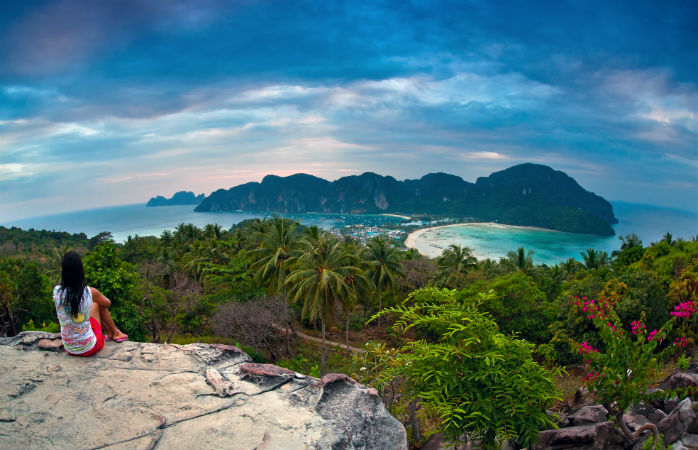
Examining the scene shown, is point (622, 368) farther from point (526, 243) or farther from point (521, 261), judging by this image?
point (526, 243)

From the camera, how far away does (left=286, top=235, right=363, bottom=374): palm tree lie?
1572 cm

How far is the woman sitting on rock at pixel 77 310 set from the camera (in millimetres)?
4629

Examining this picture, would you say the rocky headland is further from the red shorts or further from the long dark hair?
the long dark hair

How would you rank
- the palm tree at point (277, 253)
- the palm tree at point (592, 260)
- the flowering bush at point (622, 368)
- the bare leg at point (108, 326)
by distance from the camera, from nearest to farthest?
the bare leg at point (108, 326) → the flowering bush at point (622, 368) → the palm tree at point (277, 253) → the palm tree at point (592, 260)

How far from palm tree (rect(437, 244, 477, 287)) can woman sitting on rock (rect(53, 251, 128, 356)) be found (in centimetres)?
2621

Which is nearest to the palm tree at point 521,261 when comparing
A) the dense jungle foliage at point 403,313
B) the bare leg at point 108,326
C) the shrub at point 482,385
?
the dense jungle foliage at point 403,313

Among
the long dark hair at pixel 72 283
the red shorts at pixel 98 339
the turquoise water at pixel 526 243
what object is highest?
the long dark hair at pixel 72 283

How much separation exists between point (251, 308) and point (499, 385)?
15.2 meters

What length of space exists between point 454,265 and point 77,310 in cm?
2929

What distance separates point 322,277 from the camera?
15617 mm

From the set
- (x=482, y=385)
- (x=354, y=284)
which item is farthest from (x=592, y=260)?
(x=482, y=385)

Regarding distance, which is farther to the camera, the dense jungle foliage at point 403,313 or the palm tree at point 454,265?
the palm tree at point 454,265

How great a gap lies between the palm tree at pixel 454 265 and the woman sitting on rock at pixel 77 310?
2621 cm

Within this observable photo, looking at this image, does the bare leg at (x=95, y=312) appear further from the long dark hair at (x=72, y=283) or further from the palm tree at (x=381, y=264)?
the palm tree at (x=381, y=264)
